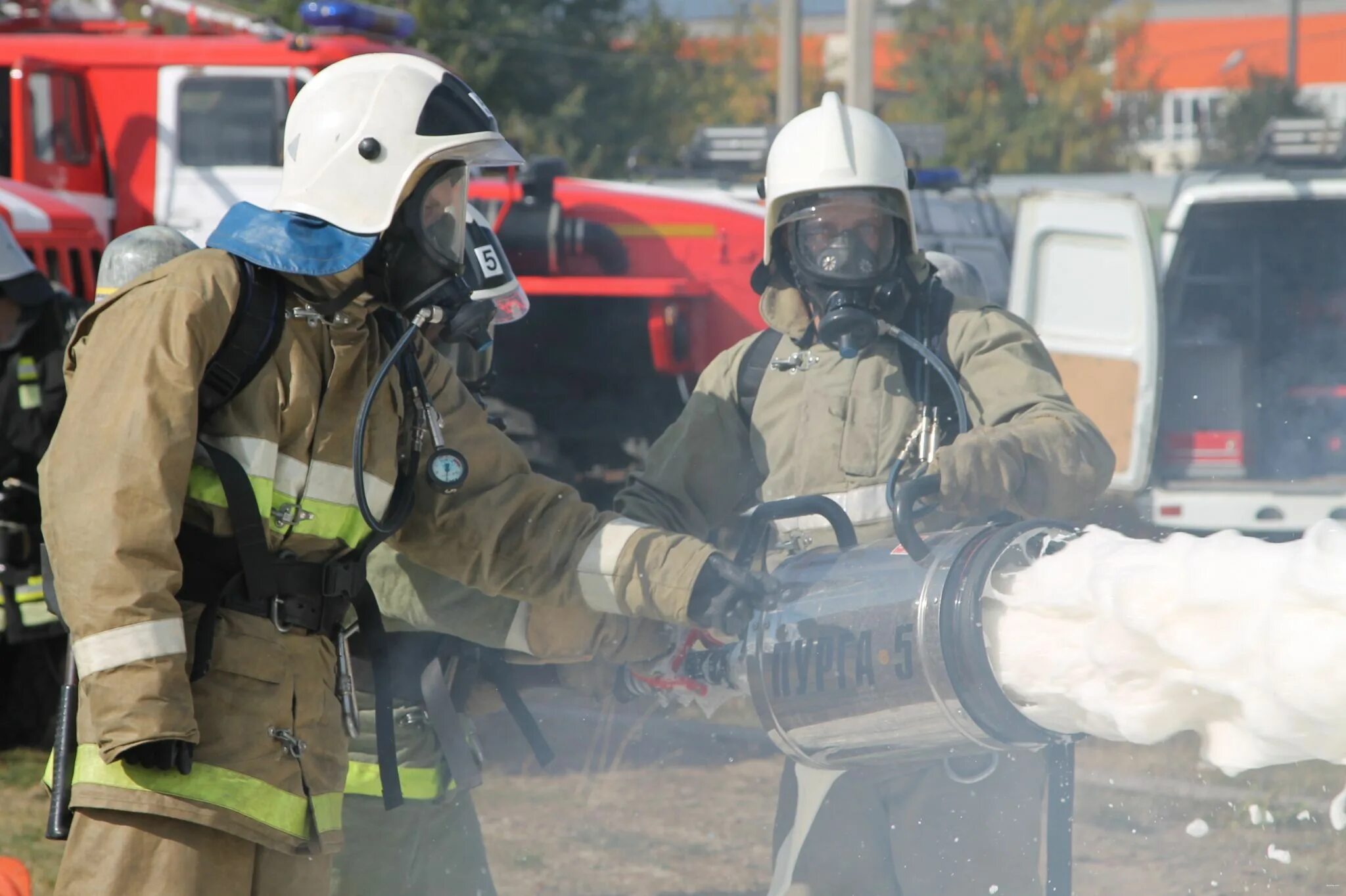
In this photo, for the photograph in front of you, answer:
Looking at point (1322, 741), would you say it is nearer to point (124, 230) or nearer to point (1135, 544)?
point (1135, 544)

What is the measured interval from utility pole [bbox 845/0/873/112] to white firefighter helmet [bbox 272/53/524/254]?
25.3 feet

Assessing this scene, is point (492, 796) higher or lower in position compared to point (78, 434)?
lower

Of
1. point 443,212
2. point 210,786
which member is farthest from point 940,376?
point 210,786

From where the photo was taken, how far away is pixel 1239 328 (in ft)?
27.0

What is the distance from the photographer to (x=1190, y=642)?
214cm

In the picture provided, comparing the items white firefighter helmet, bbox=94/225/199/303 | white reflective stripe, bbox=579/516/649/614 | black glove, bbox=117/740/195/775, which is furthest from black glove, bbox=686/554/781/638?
white firefighter helmet, bbox=94/225/199/303

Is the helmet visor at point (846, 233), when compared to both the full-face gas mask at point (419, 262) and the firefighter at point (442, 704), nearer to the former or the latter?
the firefighter at point (442, 704)

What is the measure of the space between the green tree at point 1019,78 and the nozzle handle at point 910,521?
1866 cm

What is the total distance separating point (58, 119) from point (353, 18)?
4.76ft

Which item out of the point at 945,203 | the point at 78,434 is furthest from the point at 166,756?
the point at 945,203

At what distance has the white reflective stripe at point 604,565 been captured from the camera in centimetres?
275

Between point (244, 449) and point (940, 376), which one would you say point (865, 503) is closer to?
point (940, 376)

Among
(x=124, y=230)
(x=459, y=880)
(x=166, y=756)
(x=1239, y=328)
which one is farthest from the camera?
(x=1239, y=328)

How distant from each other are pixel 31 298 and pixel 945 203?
5.07 m
